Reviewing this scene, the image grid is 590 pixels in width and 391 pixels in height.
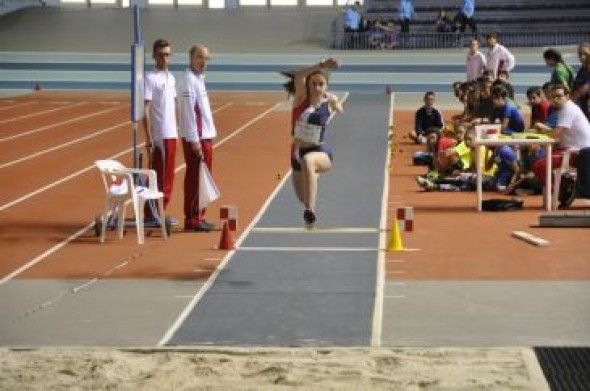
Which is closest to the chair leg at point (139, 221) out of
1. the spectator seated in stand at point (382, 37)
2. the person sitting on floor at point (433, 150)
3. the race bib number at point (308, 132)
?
the race bib number at point (308, 132)

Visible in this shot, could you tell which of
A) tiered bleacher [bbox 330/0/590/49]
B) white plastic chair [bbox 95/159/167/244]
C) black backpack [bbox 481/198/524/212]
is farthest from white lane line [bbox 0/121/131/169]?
tiered bleacher [bbox 330/0/590/49]

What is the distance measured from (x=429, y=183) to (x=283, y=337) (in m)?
7.86

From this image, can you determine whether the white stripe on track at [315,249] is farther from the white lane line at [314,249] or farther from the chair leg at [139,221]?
the chair leg at [139,221]

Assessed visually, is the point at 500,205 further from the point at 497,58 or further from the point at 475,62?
the point at 475,62

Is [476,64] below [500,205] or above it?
above

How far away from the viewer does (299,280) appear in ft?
36.1

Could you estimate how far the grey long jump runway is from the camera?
9.22 metres

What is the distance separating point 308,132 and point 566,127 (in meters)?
3.91

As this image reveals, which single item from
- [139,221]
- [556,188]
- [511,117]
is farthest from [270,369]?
[511,117]

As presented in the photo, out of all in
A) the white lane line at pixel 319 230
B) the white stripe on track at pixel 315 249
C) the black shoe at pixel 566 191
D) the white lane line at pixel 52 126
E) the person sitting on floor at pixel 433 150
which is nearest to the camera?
the white stripe on track at pixel 315 249

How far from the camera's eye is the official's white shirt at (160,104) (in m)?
13.7

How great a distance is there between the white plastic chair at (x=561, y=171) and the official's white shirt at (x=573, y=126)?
0.07m

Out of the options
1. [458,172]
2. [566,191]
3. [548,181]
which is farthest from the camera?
[458,172]

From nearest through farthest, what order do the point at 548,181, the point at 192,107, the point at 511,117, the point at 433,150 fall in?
the point at 192,107 → the point at 548,181 → the point at 511,117 → the point at 433,150
